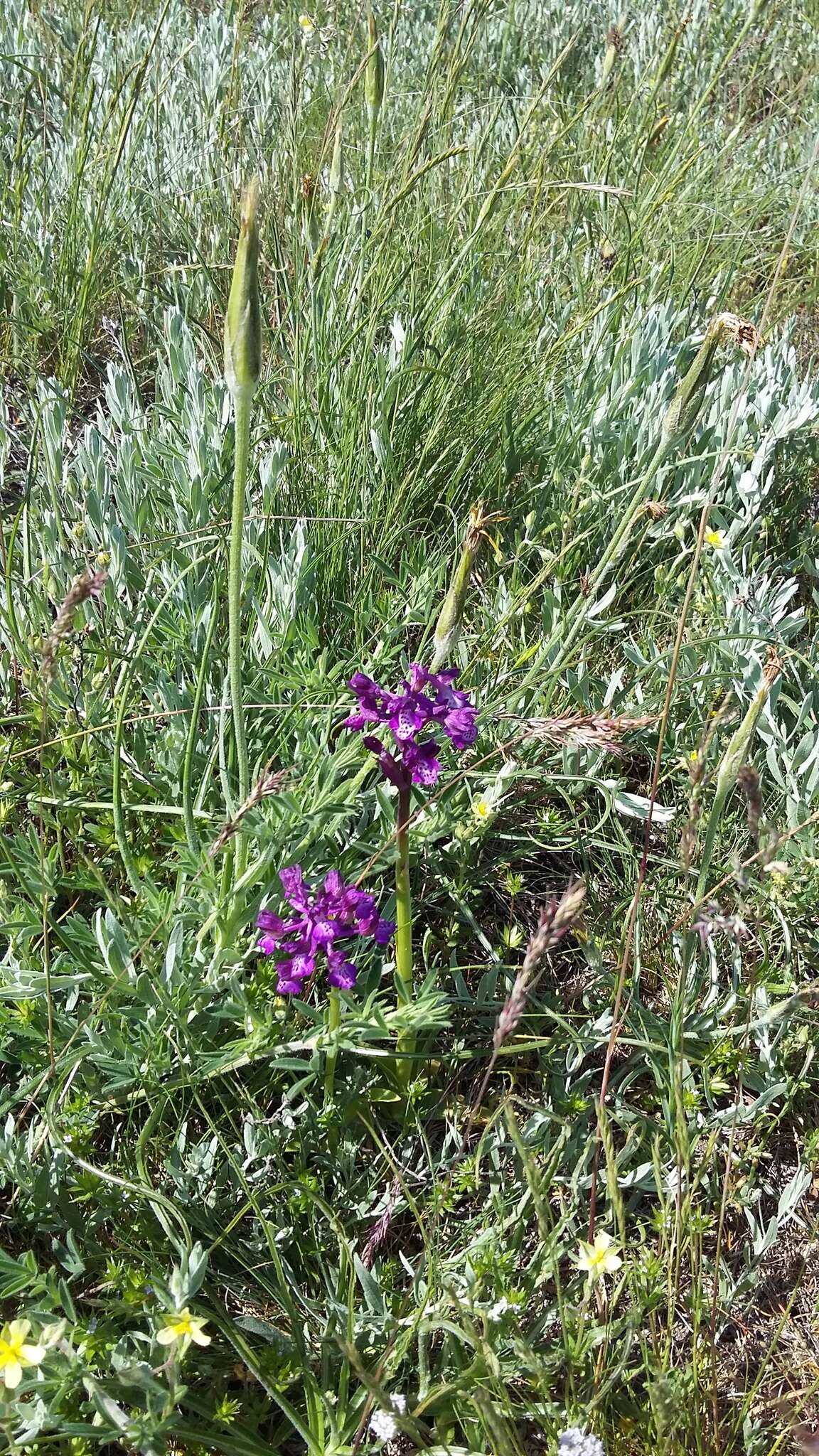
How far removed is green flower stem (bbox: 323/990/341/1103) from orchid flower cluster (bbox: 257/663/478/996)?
0.02 meters

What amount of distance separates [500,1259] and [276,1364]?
A: 0.36 metres

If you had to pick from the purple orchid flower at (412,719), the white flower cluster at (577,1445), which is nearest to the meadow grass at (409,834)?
the white flower cluster at (577,1445)

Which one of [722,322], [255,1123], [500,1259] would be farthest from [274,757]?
[722,322]

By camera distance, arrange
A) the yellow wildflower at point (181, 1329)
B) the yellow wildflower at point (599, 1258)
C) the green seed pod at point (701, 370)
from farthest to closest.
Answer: the green seed pod at point (701, 370) → the yellow wildflower at point (599, 1258) → the yellow wildflower at point (181, 1329)

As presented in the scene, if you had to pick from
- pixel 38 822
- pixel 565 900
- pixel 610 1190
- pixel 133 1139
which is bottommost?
pixel 133 1139

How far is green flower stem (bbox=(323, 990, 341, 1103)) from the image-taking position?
1.56 m

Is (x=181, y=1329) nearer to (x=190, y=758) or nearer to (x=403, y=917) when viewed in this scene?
(x=403, y=917)

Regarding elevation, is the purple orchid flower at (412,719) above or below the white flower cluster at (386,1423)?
above

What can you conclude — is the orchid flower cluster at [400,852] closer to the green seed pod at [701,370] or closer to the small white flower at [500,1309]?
the small white flower at [500,1309]

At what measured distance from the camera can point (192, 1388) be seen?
149 centimetres

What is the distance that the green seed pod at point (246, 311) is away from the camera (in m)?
1.13

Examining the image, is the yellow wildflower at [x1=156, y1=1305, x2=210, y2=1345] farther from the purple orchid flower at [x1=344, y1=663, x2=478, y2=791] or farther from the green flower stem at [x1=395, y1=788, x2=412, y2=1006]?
the purple orchid flower at [x1=344, y1=663, x2=478, y2=791]

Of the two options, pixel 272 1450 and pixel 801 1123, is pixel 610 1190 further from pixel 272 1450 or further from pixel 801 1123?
pixel 801 1123

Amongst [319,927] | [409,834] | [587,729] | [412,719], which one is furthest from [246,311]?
[409,834]
